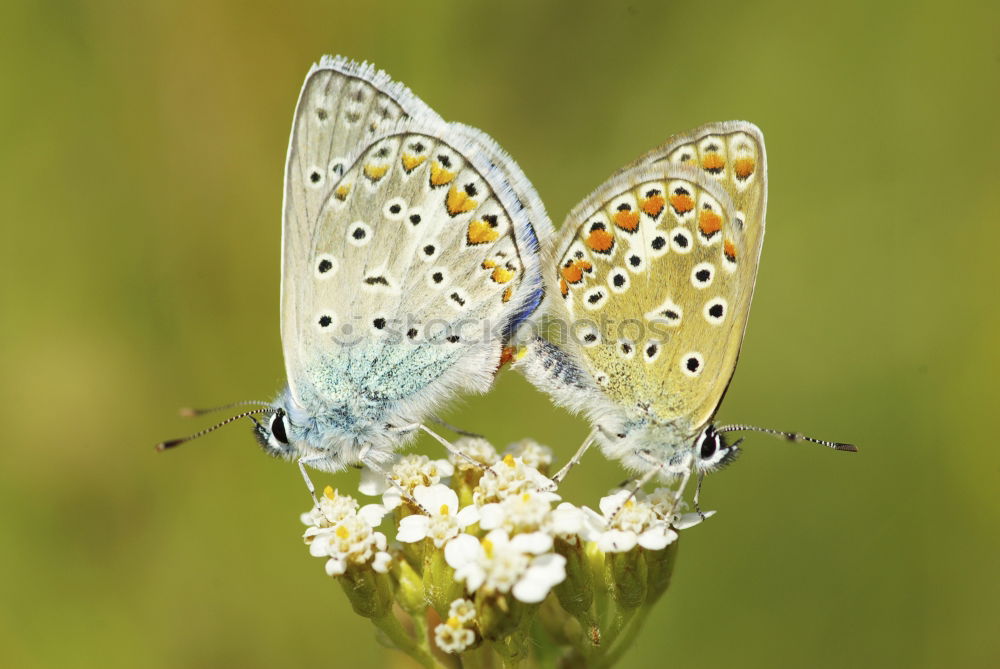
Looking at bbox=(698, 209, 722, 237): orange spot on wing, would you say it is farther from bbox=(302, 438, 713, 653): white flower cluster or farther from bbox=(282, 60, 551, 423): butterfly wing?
bbox=(302, 438, 713, 653): white flower cluster

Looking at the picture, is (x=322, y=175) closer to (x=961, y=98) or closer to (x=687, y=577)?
(x=687, y=577)

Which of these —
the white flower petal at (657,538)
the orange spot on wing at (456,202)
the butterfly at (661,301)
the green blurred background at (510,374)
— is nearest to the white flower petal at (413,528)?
the butterfly at (661,301)


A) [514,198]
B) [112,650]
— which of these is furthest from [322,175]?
[112,650]

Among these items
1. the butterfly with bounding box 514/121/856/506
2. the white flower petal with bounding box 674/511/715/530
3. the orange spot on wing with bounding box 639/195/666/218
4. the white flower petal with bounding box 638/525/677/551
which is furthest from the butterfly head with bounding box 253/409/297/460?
the orange spot on wing with bounding box 639/195/666/218

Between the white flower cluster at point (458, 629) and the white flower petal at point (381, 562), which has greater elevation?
the white flower petal at point (381, 562)

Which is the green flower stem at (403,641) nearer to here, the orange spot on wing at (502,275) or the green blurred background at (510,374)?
the green blurred background at (510,374)

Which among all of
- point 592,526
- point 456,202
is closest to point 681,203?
point 456,202
